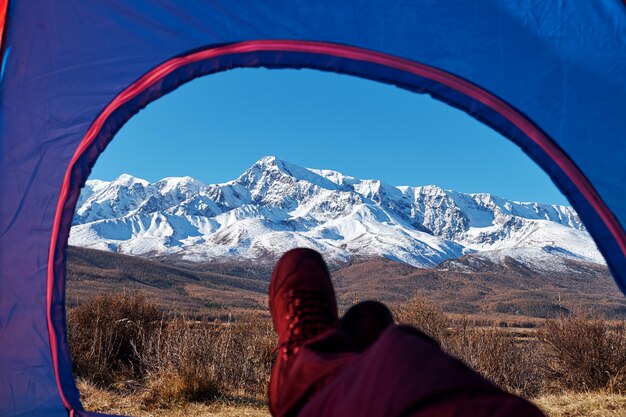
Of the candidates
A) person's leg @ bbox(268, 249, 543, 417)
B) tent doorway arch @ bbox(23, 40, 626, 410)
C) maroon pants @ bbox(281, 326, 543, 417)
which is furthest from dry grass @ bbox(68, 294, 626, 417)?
maroon pants @ bbox(281, 326, 543, 417)

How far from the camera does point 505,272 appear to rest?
568 ft

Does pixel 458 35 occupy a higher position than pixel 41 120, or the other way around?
pixel 458 35

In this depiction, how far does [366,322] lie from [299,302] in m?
0.33

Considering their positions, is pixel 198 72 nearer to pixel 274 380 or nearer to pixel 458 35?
pixel 458 35

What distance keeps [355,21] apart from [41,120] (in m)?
1.88

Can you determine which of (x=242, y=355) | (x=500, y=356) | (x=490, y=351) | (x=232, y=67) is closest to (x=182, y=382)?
(x=232, y=67)

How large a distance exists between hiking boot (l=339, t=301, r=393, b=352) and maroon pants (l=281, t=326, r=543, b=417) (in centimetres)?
118

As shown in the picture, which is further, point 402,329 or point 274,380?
point 274,380

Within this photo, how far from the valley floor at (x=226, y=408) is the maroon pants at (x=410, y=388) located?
10.9 ft

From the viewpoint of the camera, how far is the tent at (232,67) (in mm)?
2652

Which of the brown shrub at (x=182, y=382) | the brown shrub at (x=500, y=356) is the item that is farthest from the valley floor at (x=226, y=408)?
the brown shrub at (x=500, y=356)

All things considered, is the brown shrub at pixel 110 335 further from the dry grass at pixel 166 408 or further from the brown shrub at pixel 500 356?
the brown shrub at pixel 500 356

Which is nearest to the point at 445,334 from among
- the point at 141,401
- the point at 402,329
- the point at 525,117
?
the point at 141,401

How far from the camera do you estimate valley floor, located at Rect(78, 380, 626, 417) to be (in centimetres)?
429
